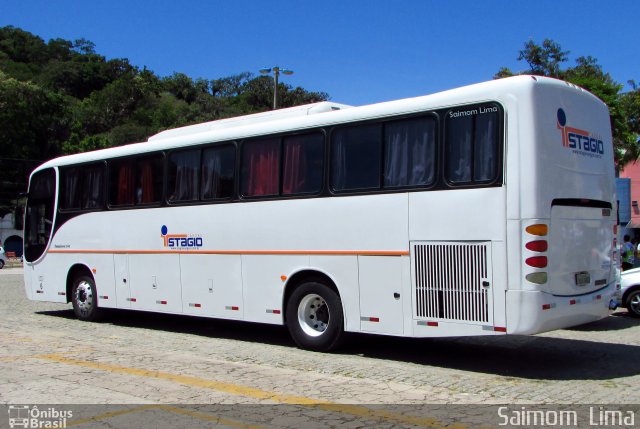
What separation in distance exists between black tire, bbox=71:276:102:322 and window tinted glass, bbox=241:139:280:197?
16.5ft

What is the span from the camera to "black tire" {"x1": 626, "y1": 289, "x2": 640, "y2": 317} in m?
13.3

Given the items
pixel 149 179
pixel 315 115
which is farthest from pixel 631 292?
pixel 149 179

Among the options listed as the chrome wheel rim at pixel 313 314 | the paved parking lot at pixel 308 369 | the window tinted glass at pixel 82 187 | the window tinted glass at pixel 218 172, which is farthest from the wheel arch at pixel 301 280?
the window tinted glass at pixel 82 187

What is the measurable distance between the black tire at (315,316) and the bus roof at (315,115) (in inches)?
98.5

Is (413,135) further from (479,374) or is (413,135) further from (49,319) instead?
(49,319)

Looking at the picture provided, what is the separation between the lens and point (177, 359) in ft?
29.2

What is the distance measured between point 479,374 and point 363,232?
2.42 m

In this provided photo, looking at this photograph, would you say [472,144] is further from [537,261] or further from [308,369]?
[308,369]

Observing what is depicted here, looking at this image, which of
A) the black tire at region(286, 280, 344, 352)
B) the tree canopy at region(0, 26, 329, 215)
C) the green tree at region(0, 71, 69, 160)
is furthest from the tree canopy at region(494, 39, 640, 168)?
the green tree at region(0, 71, 69, 160)

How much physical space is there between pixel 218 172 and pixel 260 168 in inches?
39.4

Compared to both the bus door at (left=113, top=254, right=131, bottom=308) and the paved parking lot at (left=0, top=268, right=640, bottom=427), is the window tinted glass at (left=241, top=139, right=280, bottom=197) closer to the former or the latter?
the paved parking lot at (left=0, top=268, right=640, bottom=427)

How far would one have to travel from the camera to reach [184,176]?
11422mm

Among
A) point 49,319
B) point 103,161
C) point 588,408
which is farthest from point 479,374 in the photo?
point 49,319

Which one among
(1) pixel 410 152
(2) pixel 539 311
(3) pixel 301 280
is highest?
(1) pixel 410 152
